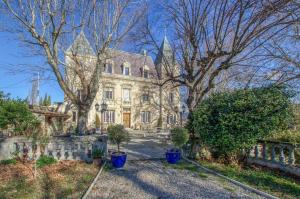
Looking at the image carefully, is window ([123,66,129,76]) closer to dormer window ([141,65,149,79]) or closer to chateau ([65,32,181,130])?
chateau ([65,32,181,130])

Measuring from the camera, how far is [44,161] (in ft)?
22.2

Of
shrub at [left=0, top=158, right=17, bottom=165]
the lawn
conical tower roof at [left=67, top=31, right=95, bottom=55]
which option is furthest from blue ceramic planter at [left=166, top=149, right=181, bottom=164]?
conical tower roof at [left=67, top=31, right=95, bottom=55]

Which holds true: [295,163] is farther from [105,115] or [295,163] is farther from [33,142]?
[105,115]

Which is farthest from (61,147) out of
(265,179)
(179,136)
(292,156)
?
(292,156)

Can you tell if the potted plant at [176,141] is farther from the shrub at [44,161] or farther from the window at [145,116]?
the window at [145,116]

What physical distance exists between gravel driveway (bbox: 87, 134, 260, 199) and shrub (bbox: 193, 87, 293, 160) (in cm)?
174

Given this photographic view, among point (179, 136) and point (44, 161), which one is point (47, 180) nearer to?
point (44, 161)

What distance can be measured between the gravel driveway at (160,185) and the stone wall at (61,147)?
1698mm

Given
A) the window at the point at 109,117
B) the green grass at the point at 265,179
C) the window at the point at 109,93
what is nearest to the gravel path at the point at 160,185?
the green grass at the point at 265,179

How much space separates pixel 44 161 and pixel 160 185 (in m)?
4.31

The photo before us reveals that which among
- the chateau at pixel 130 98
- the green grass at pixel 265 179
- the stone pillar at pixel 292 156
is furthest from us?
the chateau at pixel 130 98

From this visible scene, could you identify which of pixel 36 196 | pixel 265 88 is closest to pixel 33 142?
pixel 36 196

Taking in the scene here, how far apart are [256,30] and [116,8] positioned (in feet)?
21.8

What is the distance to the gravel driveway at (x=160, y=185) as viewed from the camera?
4461mm
